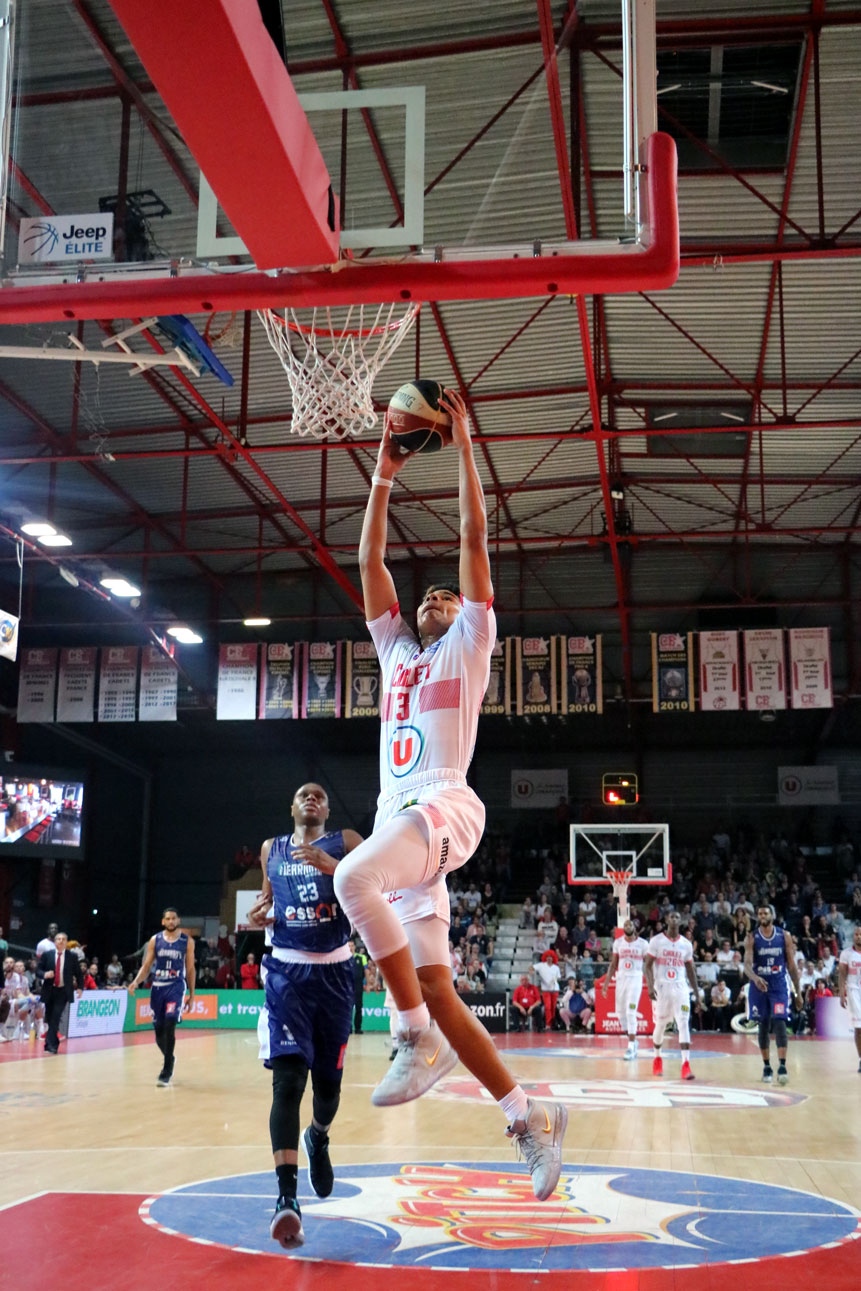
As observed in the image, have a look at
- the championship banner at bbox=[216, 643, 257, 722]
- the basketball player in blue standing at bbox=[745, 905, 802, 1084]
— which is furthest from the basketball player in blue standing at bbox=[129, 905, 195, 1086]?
the championship banner at bbox=[216, 643, 257, 722]

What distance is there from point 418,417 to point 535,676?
20643 mm

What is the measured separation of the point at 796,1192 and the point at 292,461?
17.3m

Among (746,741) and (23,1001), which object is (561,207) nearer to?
(23,1001)

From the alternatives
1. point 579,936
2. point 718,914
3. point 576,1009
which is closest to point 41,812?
point 579,936

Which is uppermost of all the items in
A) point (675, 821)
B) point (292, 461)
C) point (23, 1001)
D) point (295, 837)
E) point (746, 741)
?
point (292, 461)

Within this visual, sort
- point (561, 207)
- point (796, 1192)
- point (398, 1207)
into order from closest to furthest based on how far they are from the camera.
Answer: point (398, 1207) → point (796, 1192) → point (561, 207)

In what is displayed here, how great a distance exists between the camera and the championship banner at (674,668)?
25.0 m

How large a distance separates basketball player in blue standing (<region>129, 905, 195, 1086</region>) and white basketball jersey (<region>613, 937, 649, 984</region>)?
8.32 m

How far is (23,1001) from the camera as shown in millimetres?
23656

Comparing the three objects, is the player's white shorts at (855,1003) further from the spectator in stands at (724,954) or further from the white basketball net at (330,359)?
the white basketball net at (330,359)

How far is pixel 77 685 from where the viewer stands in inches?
1055

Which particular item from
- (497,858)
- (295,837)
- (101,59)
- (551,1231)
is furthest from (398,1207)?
(497,858)

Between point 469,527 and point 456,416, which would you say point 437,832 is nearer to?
point 469,527

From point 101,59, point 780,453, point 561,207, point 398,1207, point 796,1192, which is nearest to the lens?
point 398,1207
